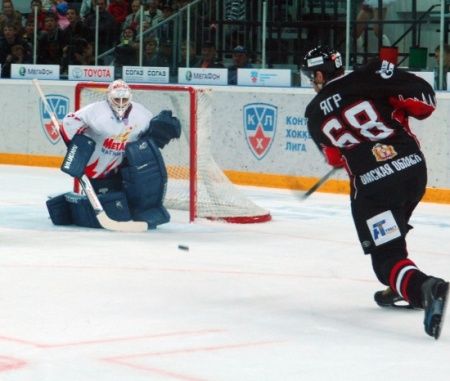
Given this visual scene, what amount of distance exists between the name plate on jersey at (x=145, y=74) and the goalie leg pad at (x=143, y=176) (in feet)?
14.1

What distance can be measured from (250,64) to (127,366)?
318 inches

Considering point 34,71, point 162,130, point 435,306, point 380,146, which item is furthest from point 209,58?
point 435,306

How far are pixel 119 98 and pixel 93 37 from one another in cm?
551

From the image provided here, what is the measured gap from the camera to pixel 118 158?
845 cm

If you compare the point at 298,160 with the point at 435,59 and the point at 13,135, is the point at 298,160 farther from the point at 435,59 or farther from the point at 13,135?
the point at 13,135

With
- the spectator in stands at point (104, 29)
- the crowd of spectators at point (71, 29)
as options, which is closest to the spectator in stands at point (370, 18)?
A: the crowd of spectators at point (71, 29)

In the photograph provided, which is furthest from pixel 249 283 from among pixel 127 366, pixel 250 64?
pixel 250 64

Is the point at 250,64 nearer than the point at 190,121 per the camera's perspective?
No

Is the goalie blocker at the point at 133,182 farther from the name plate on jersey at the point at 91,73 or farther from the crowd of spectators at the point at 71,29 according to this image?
the name plate on jersey at the point at 91,73

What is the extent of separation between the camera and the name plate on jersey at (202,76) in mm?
12102

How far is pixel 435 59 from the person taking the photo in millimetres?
10695

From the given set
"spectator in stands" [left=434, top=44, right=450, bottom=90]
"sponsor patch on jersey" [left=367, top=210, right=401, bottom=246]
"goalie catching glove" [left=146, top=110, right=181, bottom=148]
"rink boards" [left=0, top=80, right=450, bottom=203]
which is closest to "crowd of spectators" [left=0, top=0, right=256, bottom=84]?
"rink boards" [left=0, top=80, right=450, bottom=203]

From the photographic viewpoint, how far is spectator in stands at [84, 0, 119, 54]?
13.7 m

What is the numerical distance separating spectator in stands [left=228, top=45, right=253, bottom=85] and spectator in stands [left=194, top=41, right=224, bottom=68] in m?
0.18
